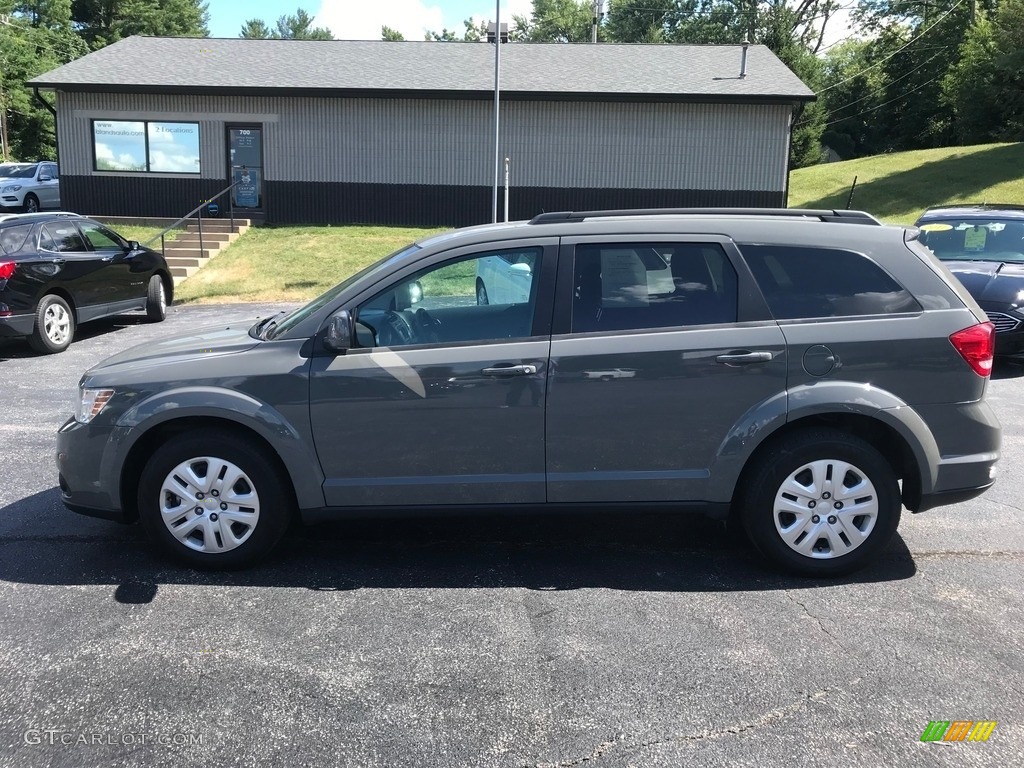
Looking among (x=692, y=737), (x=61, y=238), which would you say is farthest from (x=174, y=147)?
(x=692, y=737)

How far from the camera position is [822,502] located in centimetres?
426

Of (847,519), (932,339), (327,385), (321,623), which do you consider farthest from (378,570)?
(932,339)

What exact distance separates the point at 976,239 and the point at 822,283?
25.0 ft

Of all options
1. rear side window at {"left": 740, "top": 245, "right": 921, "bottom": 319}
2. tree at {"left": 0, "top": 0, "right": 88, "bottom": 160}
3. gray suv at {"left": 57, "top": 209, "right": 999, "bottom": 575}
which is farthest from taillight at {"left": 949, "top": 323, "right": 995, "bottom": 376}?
tree at {"left": 0, "top": 0, "right": 88, "bottom": 160}

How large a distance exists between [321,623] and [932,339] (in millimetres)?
3149

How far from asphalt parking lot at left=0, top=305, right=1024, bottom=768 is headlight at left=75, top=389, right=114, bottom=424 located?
776 millimetres

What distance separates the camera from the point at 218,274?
17312mm

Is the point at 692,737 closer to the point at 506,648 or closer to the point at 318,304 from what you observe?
the point at 506,648

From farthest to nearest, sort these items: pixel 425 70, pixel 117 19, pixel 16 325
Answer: pixel 117 19, pixel 425 70, pixel 16 325

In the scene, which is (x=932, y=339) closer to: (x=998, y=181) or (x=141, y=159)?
(x=141, y=159)

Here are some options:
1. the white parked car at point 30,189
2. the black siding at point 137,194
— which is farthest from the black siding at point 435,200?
the white parked car at point 30,189

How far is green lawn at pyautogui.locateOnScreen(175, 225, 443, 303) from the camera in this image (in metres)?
16.0

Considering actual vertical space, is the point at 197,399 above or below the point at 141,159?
below

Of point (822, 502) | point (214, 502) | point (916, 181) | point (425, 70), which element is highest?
point (425, 70)
